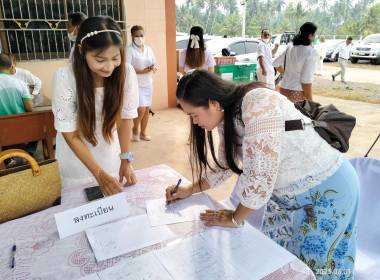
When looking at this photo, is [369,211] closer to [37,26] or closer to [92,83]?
[92,83]

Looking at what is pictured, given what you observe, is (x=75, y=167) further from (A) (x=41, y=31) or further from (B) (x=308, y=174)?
(A) (x=41, y=31)

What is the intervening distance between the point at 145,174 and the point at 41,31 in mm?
3650

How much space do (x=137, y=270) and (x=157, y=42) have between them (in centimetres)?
480

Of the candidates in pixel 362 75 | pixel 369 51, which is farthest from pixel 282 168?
pixel 369 51

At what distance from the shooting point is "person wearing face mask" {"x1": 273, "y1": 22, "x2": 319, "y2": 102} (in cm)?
317

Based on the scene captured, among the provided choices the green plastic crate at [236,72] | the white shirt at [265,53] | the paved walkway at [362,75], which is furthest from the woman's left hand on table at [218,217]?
the paved walkway at [362,75]

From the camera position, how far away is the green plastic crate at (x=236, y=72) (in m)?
5.66

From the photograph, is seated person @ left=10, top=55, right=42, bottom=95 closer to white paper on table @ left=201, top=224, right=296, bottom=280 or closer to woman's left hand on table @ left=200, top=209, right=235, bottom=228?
woman's left hand on table @ left=200, top=209, right=235, bottom=228

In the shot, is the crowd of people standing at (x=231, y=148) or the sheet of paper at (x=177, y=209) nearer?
the crowd of people standing at (x=231, y=148)

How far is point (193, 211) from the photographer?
1.12 m

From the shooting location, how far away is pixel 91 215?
3.38 ft

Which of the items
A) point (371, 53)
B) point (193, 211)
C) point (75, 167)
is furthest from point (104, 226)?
point (371, 53)

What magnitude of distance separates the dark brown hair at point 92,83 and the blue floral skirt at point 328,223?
0.81 metres

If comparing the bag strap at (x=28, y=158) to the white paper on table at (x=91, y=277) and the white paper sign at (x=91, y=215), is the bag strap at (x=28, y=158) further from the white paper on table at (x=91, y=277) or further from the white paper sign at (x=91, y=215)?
the white paper on table at (x=91, y=277)
